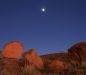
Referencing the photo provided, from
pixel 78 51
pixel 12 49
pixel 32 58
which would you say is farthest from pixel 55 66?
pixel 78 51

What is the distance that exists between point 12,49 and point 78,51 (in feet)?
35.4

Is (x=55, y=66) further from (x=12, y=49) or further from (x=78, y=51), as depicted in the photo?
(x=78, y=51)

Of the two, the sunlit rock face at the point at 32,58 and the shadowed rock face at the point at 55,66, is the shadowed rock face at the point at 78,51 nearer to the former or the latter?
the shadowed rock face at the point at 55,66

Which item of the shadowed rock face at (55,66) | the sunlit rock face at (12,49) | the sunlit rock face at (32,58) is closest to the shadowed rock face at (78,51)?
the sunlit rock face at (12,49)

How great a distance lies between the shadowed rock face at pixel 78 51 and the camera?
43.6 metres

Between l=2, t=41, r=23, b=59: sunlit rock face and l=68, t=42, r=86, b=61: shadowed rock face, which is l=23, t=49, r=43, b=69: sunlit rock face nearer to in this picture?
l=2, t=41, r=23, b=59: sunlit rock face

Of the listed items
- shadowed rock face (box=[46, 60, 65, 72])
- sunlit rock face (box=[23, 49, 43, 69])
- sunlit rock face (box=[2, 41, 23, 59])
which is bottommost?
shadowed rock face (box=[46, 60, 65, 72])

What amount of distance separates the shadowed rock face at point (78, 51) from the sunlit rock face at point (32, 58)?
969 cm

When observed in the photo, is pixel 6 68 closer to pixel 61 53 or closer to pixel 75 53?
pixel 75 53

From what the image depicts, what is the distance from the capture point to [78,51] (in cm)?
4491

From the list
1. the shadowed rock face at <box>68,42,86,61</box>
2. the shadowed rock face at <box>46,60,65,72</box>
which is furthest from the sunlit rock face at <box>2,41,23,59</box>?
the shadowed rock face at <box>68,42,86,61</box>

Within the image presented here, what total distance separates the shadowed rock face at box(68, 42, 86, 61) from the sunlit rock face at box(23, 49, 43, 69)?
969 centimetres

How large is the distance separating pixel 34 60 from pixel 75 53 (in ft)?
40.5

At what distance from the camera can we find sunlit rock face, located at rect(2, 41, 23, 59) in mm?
38312
